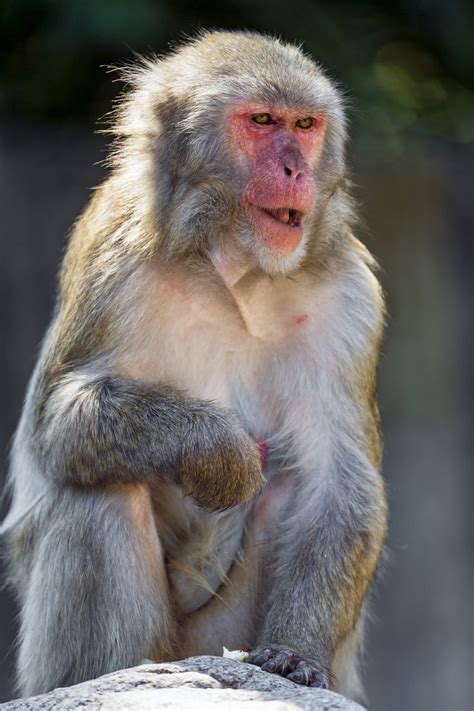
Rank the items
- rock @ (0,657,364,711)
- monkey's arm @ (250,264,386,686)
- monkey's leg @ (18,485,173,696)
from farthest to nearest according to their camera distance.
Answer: monkey's arm @ (250,264,386,686) < monkey's leg @ (18,485,173,696) < rock @ (0,657,364,711)

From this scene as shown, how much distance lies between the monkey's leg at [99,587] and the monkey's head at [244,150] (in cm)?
105

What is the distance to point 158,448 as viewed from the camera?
577 centimetres

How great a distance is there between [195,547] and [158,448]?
629 mm

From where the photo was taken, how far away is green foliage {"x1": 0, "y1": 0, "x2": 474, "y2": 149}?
9.14 metres

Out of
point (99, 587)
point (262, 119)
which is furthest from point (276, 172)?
point (99, 587)

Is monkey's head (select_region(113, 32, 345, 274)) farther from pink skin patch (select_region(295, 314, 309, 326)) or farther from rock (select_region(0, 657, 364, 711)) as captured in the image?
rock (select_region(0, 657, 364, 711))

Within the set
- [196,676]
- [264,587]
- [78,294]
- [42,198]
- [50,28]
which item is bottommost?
[196,676]

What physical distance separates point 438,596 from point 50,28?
4363mm

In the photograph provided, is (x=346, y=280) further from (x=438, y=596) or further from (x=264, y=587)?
(x=438, y=596)

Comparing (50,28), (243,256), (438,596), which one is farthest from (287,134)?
(438,596)

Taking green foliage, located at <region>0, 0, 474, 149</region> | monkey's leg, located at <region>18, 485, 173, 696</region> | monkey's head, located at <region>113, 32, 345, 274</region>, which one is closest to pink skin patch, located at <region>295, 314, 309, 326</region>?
monkey's head, located at <region>113, 32, 345, 274</region>

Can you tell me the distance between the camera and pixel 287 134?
19.4 ft

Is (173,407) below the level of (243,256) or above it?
below

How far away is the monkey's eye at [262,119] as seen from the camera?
5926 millimetres
